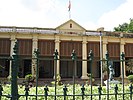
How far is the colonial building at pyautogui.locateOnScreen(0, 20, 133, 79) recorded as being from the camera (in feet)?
80.5

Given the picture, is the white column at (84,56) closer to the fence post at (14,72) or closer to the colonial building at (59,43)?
the colonial building at (59,43)

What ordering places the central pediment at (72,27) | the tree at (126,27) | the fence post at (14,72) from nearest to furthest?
1. the fence post at (14,72)
2. the central pediment at (72,27)
3. the tree at (126,27)

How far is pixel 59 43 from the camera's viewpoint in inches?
1008

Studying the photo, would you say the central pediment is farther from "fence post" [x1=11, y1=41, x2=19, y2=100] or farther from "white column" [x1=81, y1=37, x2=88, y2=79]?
"fence post" [x1=11, y1=41, x2=19, y2=100]

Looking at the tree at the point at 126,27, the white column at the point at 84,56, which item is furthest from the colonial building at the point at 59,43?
the tree at the point at 126,27

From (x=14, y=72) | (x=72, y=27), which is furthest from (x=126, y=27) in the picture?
(x=14, y=72)

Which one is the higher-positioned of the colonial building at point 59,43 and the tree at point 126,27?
the tree at point 126,27

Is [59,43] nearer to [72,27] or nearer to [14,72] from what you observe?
[72,27]

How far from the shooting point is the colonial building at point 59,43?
24.5m

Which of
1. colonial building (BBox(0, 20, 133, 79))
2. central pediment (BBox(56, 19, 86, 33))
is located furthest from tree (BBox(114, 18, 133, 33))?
central pediment (BBox(56, 19, 86, 33))

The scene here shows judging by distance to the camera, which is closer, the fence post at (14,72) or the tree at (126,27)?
the fence post at (14,72)

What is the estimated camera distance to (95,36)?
1040 inches

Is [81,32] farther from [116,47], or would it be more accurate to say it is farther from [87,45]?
[116,47]

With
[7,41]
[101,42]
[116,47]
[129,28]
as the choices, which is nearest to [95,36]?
[101,42]
